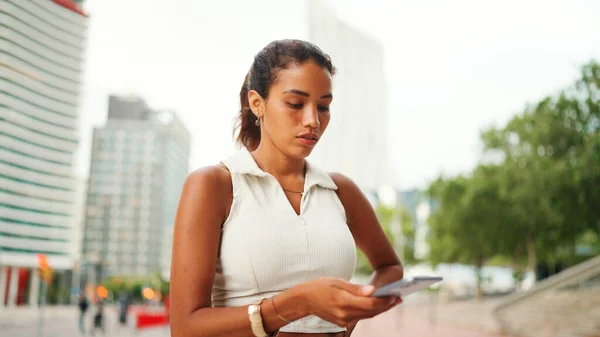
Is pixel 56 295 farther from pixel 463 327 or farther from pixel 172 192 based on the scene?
pixel 172 192

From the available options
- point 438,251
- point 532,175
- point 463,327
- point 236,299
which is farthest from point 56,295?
point 236,299

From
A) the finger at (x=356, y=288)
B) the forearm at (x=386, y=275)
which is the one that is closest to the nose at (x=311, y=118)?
the finger at (x=356, y=288)

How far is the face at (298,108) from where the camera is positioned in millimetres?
1260

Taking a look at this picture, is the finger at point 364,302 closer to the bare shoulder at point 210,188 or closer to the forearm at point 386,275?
the bare shoulder at point 210,188

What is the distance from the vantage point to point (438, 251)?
1162 inches

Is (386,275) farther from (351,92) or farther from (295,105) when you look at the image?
(351,92)

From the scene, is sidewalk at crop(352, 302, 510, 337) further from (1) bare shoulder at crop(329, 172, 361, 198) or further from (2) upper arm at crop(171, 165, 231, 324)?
(2) upper arm at crop(171, 165, 231, 324)

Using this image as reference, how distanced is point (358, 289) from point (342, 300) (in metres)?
0.04

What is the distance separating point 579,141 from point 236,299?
15.5 meters

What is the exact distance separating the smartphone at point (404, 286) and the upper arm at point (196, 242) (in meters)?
0.44

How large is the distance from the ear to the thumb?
2.02ft

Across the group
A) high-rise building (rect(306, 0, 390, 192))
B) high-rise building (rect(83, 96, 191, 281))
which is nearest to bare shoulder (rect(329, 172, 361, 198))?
high-rise building (rect(306, 0, 390, 192))

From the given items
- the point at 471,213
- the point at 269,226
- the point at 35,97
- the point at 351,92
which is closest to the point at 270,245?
the point at 269,226

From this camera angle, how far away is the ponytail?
5.08ft
